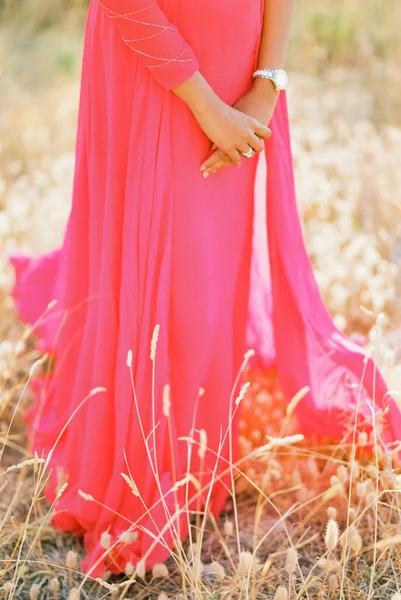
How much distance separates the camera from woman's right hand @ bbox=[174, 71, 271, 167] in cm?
159

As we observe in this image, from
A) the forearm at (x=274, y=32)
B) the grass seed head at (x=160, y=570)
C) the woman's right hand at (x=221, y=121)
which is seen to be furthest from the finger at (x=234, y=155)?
the grass seed head at (x=160, y=570)

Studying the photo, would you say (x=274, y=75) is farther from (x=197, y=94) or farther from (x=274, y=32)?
(x=197, y=94)

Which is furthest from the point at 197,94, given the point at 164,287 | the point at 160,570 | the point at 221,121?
the point at 160,570

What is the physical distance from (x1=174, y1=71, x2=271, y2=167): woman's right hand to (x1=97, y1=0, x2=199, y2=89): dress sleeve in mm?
29

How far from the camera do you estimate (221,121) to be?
5.35 feet

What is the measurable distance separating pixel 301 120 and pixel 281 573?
3112 mm

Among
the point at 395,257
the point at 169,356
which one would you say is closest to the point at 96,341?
the point at 169,356

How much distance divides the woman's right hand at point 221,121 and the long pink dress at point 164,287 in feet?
0.12

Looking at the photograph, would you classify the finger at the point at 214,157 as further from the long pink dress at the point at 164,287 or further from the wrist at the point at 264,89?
the wrist at the point at 264,89

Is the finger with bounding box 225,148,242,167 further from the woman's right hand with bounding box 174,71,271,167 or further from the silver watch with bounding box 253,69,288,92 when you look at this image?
the silver watch with bounding box 253,69,288,92

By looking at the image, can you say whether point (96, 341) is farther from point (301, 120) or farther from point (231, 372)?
point (301, 120)

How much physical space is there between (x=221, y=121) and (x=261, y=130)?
0.11 meters

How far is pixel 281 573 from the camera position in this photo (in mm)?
1840

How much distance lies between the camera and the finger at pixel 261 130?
1683 mm
